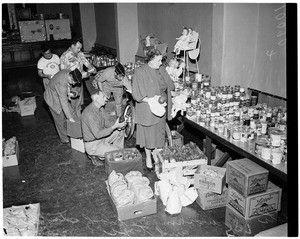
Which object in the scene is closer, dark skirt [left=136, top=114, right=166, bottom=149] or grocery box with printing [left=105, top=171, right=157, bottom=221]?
grocery box with printing [left=105, top=171, right=157, bottom=221]

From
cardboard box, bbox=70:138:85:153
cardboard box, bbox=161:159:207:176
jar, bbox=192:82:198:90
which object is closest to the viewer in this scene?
cardboard box, bbox=161:159:207:176

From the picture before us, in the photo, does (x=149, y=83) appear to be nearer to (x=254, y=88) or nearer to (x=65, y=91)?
(x=65, y=91)

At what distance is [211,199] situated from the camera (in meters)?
3.62

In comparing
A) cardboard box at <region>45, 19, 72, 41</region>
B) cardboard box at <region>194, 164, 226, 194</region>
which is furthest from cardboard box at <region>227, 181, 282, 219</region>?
cardboard box at <region>45, 19, 72, 41</region>

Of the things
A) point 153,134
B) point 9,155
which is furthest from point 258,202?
point 9,155

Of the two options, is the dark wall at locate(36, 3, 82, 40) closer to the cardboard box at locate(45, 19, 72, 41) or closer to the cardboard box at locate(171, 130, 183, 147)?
the cardboard box at locate(45, 19, 72, 41)

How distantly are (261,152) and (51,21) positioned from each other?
521 inches

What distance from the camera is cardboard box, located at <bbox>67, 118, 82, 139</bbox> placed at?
507 cm

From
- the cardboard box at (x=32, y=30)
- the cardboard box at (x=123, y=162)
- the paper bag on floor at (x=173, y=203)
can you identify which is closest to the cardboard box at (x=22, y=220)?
the cardboard box at (x=123, y=162)

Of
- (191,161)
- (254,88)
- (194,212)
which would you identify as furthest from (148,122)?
(254,88)

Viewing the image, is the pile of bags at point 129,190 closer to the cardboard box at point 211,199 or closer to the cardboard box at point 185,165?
the cardboard box at point 185,165

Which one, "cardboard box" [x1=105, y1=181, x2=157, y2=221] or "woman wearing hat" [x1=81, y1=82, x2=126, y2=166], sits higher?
"woman wearing hat" [x1=81, y1=82, x2=126, y2=166]

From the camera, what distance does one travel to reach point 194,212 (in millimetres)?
3617

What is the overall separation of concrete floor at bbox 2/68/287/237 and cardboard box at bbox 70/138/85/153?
93 millimetres
